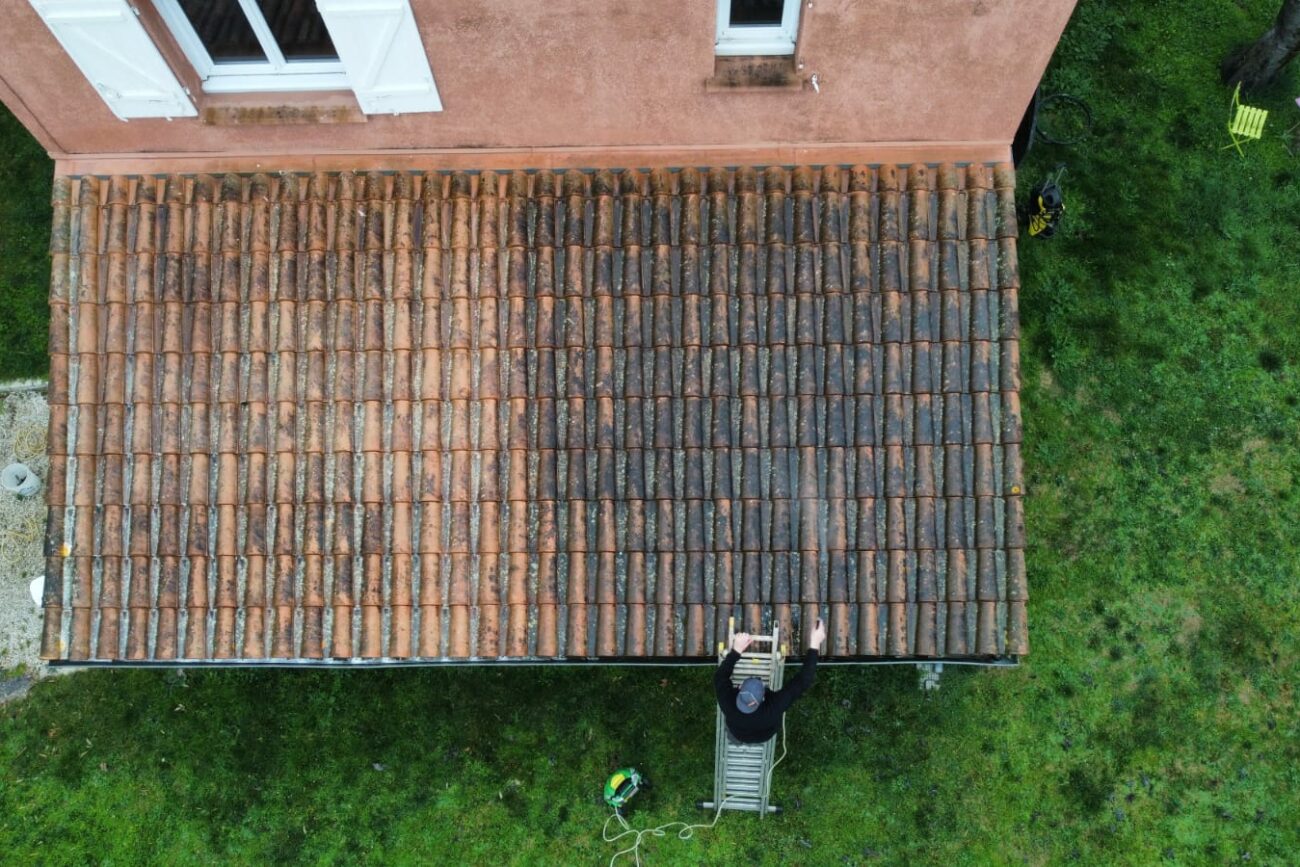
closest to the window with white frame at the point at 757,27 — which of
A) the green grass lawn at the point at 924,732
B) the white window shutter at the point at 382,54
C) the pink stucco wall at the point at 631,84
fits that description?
the pink stucco wall at the point at 631,84

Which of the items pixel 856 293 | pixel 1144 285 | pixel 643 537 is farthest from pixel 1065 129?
pixel 643 537

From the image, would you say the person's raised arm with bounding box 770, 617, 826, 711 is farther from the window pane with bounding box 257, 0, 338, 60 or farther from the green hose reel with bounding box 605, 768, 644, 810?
the window pane with bounding box 257, 0, 338, 60

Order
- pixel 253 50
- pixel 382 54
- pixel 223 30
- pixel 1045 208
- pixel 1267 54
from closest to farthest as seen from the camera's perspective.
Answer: pixel 382 54 → pixel 223 30 → pixel 253 50 → pixel 1045 208 → pixel 1267 54

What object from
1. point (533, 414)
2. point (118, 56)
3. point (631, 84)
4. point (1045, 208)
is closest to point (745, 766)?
point (533, 414)

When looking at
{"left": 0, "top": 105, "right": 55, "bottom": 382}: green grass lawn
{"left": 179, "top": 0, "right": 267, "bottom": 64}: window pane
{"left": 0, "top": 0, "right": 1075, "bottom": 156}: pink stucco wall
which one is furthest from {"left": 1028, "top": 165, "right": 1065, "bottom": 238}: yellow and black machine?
{"left": 0, "top": 105, "right": 55, "bottom": 382}: green grass lawn

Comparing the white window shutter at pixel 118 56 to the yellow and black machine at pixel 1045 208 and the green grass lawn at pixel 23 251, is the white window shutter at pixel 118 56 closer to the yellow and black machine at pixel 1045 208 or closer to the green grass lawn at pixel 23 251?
the green grass lawn at pixel 23 251

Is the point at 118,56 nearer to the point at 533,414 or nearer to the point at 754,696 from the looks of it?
the point at 533,414
